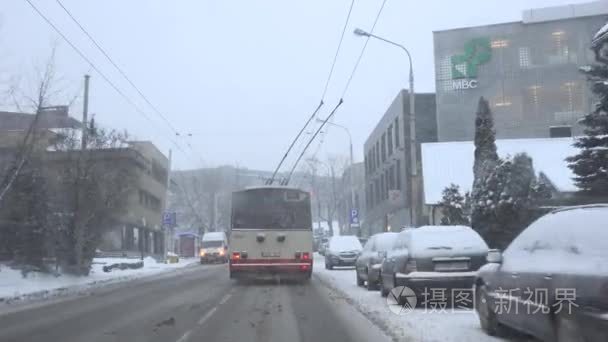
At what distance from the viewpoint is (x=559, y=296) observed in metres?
6.14

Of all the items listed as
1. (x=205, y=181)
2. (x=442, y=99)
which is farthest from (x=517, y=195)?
(x=205, y=181)

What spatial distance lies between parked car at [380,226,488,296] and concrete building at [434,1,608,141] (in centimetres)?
3980

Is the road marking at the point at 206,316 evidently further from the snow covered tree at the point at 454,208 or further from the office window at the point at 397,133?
the office window at the point at 397,133

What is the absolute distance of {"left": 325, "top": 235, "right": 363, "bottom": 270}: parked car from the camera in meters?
30.6

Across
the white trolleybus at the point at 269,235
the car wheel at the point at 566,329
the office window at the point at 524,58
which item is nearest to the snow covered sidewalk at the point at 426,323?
the car wheel at the point at 566,329

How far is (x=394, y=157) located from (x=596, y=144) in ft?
99.4

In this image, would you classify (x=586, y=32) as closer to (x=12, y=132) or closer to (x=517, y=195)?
(x=517, y=195)

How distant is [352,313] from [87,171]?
15.4 metres

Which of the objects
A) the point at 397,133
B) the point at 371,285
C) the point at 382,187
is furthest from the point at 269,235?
the point at 382,187


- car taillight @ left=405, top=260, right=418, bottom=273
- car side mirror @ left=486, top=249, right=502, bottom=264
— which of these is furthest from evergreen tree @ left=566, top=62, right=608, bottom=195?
car side mirror @ left=486, top=249, right=502, bottom=264

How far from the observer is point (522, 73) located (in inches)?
2029

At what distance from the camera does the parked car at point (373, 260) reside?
16.7 meters

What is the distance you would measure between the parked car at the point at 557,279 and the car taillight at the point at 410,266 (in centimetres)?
331

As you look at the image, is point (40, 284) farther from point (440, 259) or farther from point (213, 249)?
point (213, 249)
